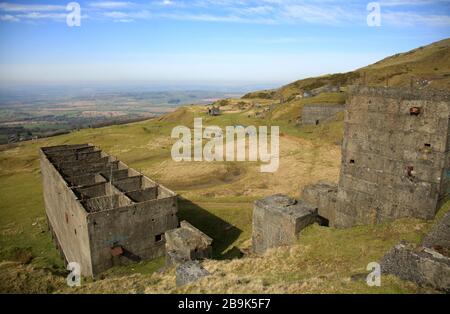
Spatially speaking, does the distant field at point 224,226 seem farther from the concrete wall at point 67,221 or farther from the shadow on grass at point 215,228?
the concrete wall at point 67,221

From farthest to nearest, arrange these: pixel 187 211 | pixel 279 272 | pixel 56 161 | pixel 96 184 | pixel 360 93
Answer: pixel 56 161 < pixel 187 211 < pixel 96 184 < pixel 360 93 < pixel 279 272

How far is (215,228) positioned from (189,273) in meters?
11.3

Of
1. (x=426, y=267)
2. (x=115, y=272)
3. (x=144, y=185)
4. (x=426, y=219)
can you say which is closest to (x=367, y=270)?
(x=426, y=267)

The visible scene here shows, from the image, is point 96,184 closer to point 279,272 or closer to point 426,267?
point 279,272

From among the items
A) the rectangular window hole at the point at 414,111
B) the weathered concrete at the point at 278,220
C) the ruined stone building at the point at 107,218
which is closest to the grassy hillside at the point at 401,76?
the rectangular window hole at the point at 414,111

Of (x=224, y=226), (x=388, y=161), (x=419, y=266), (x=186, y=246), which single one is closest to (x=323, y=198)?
(x=388, y=161)

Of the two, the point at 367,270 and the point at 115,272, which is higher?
the point at 367,270

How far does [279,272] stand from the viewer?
44.4 ft

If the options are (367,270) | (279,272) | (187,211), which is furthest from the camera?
(187,211)

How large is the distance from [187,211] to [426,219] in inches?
662

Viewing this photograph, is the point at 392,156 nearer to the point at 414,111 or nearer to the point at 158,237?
the point at 414,111

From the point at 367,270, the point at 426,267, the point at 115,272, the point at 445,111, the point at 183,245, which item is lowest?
the point at 115,272

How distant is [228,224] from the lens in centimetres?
2472

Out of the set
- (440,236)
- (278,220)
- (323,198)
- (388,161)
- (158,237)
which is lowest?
(158,237)
